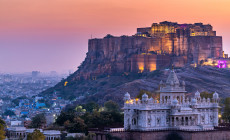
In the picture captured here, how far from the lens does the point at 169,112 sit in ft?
345

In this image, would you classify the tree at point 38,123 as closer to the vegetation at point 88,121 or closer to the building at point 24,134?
the vegetation at point 88,121

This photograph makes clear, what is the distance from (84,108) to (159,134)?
185 feet

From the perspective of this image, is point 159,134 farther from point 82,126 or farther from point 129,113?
point 82,126

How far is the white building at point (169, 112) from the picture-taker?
10275 cm

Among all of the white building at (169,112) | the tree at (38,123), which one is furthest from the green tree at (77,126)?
the tree at (38,123)

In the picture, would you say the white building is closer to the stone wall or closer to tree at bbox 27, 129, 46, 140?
the stone wall

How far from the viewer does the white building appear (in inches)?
4045

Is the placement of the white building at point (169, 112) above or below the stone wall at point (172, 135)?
above

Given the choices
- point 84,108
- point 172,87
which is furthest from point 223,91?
point 172,87

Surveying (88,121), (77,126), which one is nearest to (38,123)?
(88,121)

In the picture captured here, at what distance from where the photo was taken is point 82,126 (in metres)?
108

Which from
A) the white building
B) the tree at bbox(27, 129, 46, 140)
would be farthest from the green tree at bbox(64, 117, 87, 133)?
the tree at bbox(27, 129, 46, 140)

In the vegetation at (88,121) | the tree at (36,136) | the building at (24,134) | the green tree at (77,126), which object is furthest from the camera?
the vegetation at (88,121)

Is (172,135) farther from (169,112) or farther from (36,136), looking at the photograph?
(36,136)
